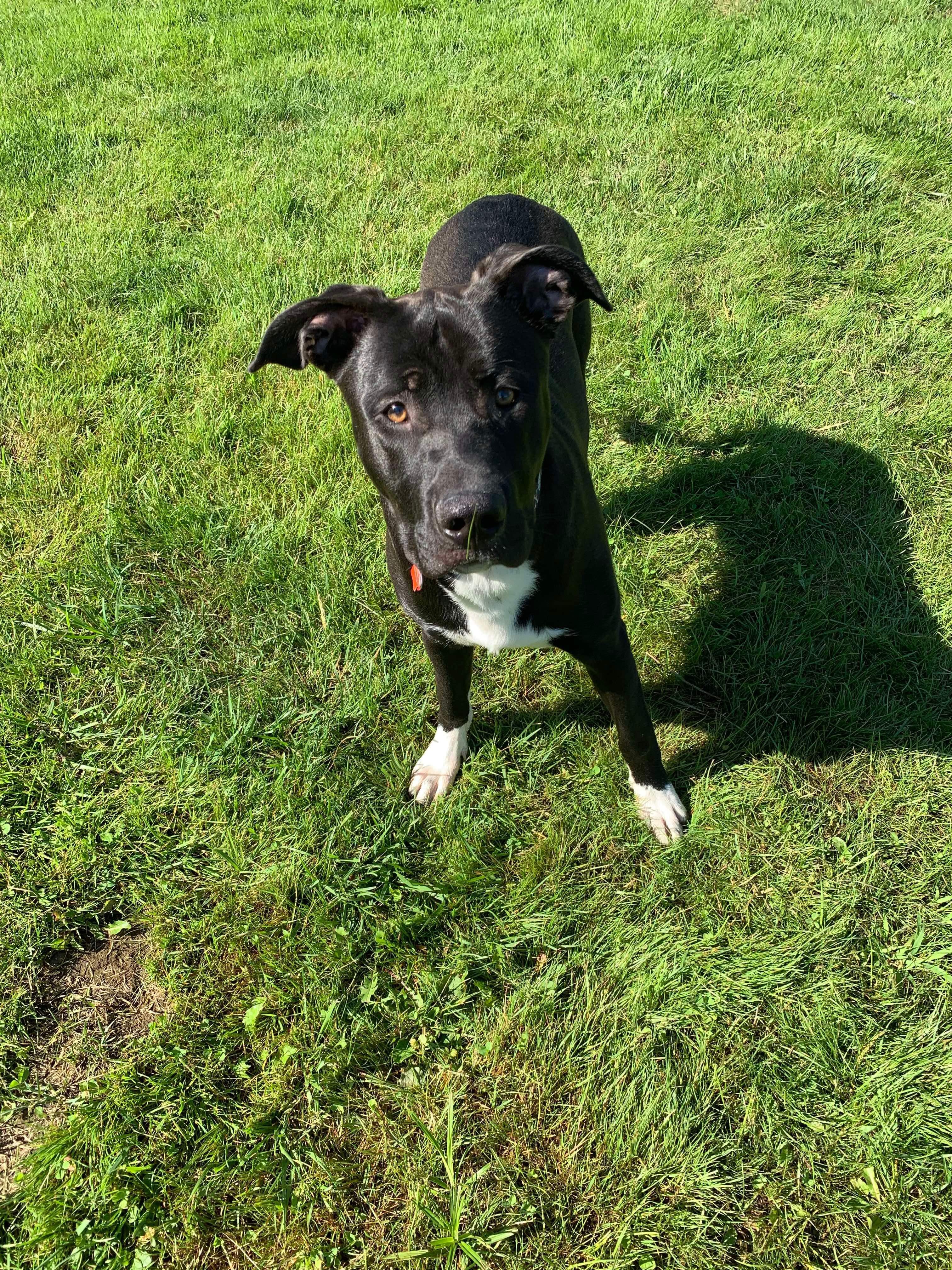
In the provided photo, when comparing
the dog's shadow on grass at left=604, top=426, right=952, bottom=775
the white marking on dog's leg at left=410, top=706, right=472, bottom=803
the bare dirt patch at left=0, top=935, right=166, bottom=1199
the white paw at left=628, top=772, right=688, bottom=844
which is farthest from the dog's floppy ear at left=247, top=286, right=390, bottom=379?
the bare dirt patch at left=0, top=935, right=166, bottom=1199

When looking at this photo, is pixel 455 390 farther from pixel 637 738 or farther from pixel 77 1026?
pixel 77 1026

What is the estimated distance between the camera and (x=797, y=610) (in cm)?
371

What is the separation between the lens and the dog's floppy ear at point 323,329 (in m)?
2.55

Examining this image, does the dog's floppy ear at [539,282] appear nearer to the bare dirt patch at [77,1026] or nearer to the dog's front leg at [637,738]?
the dog's front leg at [637,738]

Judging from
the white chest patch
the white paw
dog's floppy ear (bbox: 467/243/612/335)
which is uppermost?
dog's floppy ear (bbox: 467/243/612/335)

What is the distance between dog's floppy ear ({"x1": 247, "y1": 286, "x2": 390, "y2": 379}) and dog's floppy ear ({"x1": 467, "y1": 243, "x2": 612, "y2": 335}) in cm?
33

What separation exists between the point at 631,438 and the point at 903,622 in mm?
1578

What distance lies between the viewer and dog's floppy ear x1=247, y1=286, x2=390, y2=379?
255 centimetres

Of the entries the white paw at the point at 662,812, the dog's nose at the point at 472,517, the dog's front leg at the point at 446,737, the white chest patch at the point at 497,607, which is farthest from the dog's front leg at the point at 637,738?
the dog's nose at the point at 472,517

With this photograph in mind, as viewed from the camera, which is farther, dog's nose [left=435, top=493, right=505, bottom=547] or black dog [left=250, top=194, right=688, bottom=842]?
black dog [left=250, top=194, right=688, bottom=842]

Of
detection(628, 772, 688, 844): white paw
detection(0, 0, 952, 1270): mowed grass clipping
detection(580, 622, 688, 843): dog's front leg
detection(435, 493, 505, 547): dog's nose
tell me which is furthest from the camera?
detection(628, 772, 688, 844): white paw

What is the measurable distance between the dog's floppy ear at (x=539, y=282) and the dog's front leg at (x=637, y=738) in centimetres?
102

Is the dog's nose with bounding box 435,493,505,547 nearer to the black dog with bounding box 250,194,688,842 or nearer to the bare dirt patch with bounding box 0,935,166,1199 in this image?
the black dog with bounding box 250,194,688,842

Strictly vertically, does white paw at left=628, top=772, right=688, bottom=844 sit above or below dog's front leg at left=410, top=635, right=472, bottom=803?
below
